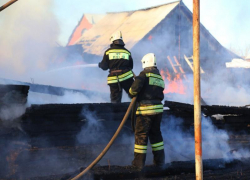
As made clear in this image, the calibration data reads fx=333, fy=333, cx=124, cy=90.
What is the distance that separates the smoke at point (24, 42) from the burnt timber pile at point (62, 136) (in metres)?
7.94

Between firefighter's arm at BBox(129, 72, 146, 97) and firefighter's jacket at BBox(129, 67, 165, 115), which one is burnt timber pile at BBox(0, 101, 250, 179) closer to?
firefighter's jacket at BBox(129, 67, 165, 115)

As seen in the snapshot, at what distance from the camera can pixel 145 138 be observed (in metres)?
4.83

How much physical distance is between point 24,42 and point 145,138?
10.4 metres

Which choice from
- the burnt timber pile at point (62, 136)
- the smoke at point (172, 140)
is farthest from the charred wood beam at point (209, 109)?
the smoke at point (172, 140)

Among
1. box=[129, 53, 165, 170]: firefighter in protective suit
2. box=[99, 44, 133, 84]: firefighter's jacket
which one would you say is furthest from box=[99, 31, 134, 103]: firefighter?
box=[129, 53, 165, 170]: firefighter in protective suit

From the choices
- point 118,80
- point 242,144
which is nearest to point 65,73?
point 118,80

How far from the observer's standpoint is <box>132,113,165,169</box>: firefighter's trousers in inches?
188

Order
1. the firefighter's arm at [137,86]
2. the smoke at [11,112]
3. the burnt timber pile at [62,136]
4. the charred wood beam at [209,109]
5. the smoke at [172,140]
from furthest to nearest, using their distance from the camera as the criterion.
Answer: the charred wood beam at [209,109] → the smoke at [172,140] → the smoke at [11,112] → the burnt timber pile at [62,136] → the firefighter's arm at [137,86]

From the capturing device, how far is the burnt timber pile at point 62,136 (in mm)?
4980

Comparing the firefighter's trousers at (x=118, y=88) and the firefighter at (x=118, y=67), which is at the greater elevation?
the firefighter at (x=118, y=67)

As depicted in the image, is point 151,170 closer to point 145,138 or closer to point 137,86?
point 145,138

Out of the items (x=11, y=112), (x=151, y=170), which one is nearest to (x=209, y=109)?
(x=151, y=170)

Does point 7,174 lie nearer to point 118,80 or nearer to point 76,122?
point 76,122

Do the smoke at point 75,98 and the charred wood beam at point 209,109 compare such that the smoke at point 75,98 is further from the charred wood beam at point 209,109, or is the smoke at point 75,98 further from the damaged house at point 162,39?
the damaged house at point 162,39
